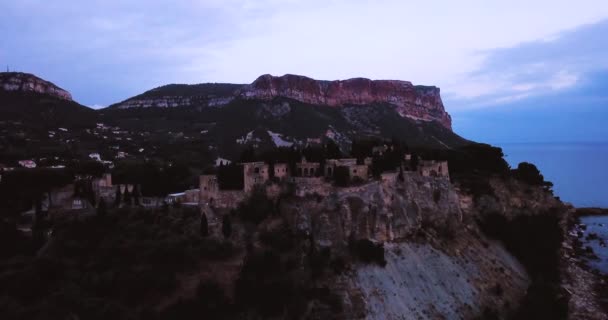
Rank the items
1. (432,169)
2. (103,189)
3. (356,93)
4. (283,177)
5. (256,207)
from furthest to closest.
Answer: (356,93), (432,169), (103,189), (283,177), (256,207)

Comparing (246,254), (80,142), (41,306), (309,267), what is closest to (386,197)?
(309,267)

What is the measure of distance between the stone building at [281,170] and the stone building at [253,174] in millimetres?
697

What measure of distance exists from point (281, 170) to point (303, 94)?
69091mm

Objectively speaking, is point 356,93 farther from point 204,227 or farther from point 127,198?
point 204,227

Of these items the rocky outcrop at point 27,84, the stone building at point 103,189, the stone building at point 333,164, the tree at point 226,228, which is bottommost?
the tree at point 226,228

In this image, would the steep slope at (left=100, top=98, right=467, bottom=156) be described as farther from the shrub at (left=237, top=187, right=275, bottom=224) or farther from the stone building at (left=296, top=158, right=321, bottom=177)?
the shrub at (left=237, top=187, right=275, bottom=224)

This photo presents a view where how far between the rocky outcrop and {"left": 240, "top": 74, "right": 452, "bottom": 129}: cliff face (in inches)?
1403

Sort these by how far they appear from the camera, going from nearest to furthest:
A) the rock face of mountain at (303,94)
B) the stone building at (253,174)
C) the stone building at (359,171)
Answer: the stone building at (253,174)
the stone building at (359,171)
the rock face of mountain at (303,94)

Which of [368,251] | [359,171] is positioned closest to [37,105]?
[359,171]

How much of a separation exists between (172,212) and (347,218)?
12.7m

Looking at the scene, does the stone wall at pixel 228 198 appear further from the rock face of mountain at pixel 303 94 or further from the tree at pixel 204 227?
the rock face of mountain at pixel 303 94

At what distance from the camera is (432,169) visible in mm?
45938

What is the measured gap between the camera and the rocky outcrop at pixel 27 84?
87.0 m

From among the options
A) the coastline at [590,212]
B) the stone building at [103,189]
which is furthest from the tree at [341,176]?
the coastline at [590,212]
